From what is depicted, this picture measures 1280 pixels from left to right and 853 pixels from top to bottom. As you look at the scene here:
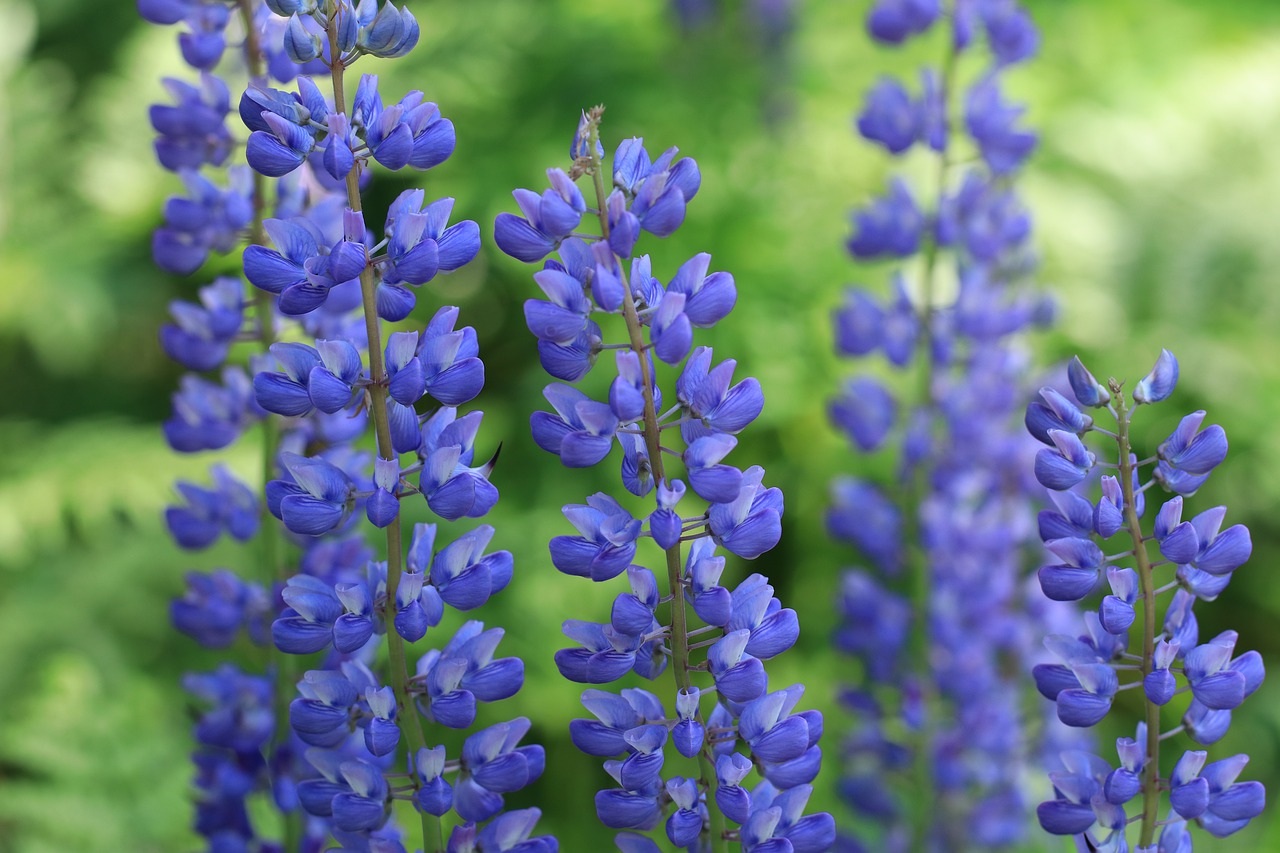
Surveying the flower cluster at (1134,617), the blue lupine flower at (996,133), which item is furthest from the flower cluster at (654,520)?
the blue lupine flower at (996,133)

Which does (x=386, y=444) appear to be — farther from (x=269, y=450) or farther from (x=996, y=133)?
(x=996, y=133)

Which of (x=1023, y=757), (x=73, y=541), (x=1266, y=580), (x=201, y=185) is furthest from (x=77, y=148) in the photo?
(x=1266, y=580)

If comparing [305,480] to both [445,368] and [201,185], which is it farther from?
[201,185]

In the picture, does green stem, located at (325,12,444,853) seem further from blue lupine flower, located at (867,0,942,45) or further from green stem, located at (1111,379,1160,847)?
blue lupine flower, located at (867,0,942,45)

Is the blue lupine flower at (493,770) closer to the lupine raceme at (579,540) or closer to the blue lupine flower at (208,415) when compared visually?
the lupine raceme at (579,540)

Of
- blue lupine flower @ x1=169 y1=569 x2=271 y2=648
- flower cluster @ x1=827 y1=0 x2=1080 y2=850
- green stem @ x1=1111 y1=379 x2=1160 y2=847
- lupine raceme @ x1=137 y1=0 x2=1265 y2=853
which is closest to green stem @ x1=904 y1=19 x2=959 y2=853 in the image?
flower cluster @ x1=827 y1=0 x2=1080 y2=850

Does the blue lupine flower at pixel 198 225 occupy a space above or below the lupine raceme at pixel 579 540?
above
